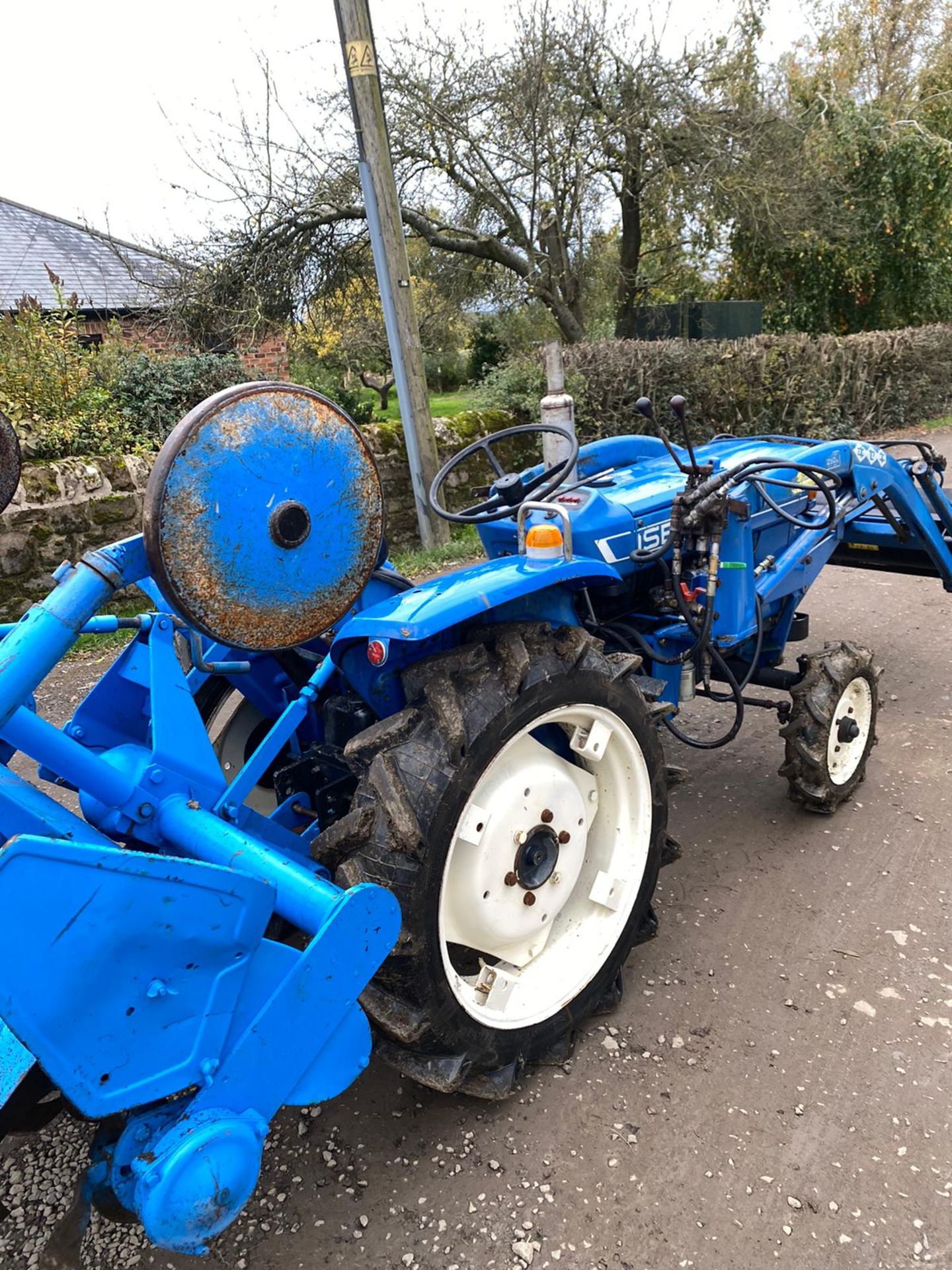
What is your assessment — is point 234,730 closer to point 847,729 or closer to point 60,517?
point 847,729

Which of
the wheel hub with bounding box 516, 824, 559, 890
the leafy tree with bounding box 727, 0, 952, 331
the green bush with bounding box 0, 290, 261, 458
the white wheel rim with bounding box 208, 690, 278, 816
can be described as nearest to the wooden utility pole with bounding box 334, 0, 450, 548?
the green bush with bounding box 0, 290, 261, 458

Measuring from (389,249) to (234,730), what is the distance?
182 inches

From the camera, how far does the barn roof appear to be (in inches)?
397

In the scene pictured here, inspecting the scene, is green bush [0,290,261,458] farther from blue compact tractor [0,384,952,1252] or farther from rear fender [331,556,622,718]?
rear fender [331,556,622,718]

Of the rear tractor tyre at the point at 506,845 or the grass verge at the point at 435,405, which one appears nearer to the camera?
the rear tractor tyre at the point at 506,845

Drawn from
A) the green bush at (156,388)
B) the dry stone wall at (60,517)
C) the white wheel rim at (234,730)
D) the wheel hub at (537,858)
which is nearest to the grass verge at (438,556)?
the dry stone wall at (60,517)

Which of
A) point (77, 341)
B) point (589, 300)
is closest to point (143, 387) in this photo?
point (77, 341)

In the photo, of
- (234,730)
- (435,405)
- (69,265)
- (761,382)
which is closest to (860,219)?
(761,382)

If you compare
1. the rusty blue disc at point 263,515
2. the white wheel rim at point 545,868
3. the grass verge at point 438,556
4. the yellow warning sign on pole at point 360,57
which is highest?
the yellow warning sign on pole at point 360,57

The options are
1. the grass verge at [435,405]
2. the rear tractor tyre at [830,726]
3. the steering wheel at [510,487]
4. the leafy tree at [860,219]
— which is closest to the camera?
the steering wheel at [510,487]

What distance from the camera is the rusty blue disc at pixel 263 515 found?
63.7 inches

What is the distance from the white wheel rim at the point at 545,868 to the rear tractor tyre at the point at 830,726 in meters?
0.97

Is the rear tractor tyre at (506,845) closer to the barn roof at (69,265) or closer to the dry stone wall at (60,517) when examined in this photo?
the dry stone wall at (60,517)

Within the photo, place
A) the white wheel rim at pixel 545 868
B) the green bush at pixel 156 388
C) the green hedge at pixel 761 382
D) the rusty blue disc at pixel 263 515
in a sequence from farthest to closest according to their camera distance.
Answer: the green hedge at pixel 761 382 < the green bush at pixel 156 388 < the white wheel rim at pixel 545 868 < the rusty blue disc at pixel 263 515
